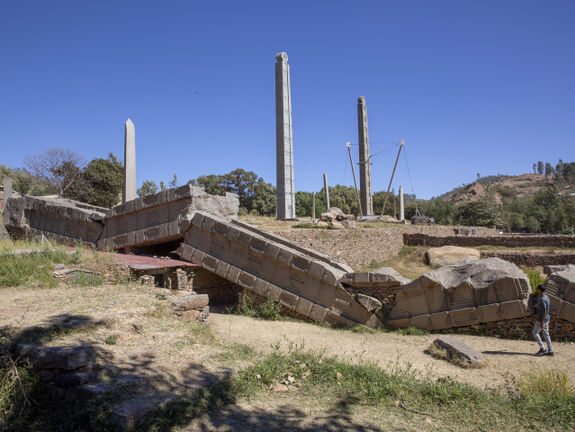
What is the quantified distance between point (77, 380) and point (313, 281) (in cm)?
612

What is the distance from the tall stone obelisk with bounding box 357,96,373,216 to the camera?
27812 millimetres

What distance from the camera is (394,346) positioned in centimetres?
766

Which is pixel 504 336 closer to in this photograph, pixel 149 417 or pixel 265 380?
pixel 265 380

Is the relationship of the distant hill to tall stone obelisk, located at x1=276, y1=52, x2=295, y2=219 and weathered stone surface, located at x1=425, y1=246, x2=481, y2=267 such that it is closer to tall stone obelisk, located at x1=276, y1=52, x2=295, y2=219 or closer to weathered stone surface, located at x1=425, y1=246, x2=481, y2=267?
weathered stone surface, located at x1=425, y1=246, x2=481, y2=267

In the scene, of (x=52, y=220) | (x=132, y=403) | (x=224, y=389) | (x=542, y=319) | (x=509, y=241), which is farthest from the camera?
(x=509, y=241)

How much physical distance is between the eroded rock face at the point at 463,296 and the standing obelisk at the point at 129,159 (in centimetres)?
1124

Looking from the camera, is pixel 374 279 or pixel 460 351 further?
pixel 374 279

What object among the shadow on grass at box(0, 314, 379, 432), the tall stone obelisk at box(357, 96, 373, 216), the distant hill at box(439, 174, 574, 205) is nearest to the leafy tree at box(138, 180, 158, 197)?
the tall stone obelisk at box(357, 96, 373, 216)

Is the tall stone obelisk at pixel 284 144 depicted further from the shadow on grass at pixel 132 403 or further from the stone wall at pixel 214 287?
the shadow on grass at pixel 132 403

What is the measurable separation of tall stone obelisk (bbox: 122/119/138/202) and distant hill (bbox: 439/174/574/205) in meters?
69.8

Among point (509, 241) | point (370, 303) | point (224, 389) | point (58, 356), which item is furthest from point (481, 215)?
point (58, 356)

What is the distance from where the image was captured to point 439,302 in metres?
8.46

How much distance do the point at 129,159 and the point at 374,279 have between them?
11115mm

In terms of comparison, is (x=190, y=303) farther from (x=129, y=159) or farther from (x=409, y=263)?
(x=409, y=263)
